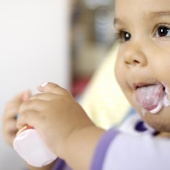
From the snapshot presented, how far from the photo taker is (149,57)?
580 millimetres

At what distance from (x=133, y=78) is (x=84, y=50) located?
161 cm

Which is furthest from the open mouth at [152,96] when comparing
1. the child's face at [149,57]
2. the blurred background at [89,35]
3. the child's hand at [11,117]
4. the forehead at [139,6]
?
the blurred background at [89,35]

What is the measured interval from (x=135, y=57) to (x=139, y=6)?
80mm

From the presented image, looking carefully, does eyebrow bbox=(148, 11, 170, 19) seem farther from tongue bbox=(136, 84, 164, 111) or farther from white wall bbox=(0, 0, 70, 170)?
white wall bbox=(0, 0, 70, 170)

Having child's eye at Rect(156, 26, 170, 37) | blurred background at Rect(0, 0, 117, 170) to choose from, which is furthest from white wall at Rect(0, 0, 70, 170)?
child's eye at Rect(156, 26, 170, 37)

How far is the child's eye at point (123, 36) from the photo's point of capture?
0.67m

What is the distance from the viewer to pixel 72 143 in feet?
1.62

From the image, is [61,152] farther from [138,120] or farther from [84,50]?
[84,50]

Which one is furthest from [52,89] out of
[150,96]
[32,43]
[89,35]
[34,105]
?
[89,35]

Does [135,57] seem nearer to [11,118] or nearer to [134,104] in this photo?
[134,104]

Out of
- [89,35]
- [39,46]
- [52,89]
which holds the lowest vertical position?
[89,35]

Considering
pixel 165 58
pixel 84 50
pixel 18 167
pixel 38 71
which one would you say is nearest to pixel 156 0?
pixel 165 58

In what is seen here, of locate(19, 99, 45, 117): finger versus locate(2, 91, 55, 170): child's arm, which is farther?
locate(2, 91, 55, 170): child's arm

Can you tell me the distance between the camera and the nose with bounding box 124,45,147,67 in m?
0.58
